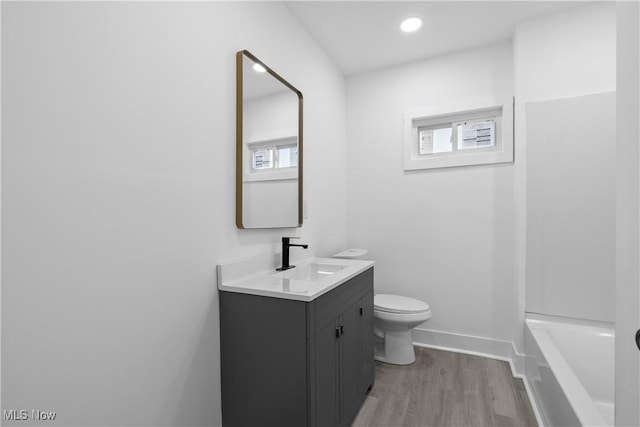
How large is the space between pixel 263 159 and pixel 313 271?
2.80ft

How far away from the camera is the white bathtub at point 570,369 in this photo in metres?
1.34

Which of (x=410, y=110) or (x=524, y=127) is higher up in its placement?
(x=410, y=110)

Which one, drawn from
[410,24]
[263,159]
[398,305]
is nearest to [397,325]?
[398,305]

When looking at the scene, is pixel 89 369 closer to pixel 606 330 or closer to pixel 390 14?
pixel 390 14

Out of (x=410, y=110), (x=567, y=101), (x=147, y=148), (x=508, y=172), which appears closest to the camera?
(x=147, y=148)

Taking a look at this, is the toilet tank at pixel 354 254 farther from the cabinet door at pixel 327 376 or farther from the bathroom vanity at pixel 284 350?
the cabinet door at pixel 327 376

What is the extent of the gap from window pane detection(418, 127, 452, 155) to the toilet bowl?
1.42 meters

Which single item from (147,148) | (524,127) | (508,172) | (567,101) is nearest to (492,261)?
(508,172)

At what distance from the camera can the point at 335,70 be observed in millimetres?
2914

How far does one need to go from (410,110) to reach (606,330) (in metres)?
2.22

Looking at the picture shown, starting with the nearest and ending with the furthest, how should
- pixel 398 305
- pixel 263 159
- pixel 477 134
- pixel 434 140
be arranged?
pixel 263 159, pixel 398 305, pixel 477 134, pixel 434 140

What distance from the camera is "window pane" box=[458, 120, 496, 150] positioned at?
263 cm

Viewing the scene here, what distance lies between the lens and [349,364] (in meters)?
1.71

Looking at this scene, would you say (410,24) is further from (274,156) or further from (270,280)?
(270,280)
